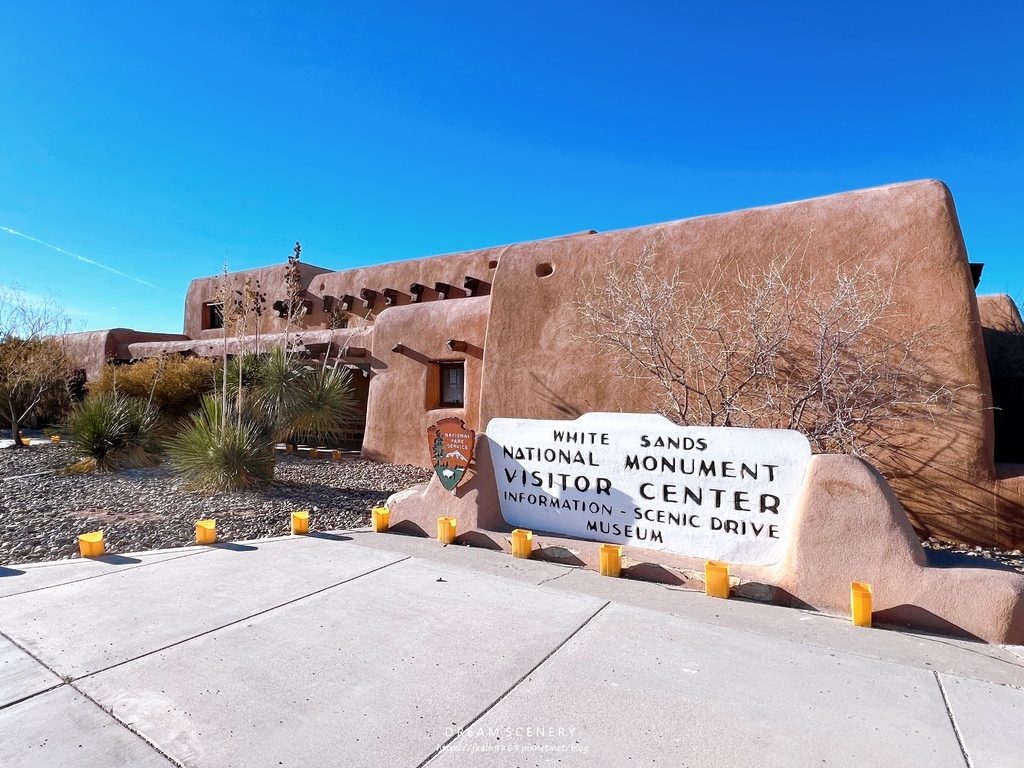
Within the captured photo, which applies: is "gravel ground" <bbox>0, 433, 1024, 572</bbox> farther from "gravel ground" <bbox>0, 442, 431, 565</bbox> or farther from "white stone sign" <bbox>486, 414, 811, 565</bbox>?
"white stone sign" <bbox>486, 414, 811, 565</bbox>

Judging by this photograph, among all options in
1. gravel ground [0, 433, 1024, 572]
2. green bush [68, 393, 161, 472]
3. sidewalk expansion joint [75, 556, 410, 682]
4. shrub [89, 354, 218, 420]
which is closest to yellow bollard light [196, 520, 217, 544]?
gravel ground [0, 433, 1024, 572]

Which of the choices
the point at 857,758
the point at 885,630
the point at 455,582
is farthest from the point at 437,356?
the point at 857,758

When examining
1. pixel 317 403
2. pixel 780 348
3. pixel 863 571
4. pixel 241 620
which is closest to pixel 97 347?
pixel 317 403

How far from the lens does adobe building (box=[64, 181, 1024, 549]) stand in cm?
671

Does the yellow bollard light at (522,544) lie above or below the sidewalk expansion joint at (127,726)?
above

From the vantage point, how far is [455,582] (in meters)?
4.85

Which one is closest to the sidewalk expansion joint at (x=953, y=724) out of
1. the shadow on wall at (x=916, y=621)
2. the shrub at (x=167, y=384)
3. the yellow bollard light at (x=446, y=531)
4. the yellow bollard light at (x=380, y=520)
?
the shadow on wall at (x=916, y=621)

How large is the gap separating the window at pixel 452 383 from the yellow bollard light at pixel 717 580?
8230mm

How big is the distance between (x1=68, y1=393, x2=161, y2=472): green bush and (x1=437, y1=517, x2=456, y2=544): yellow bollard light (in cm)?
726

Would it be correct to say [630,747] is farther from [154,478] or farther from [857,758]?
[154,478]

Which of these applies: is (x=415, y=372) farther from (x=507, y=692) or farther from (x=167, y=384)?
(x=507, y=692)

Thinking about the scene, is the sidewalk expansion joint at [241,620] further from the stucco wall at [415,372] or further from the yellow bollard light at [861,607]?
the stucco wall at [415,372]

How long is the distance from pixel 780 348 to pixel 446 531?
16.7 feet

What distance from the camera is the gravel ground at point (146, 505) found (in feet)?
20.5
